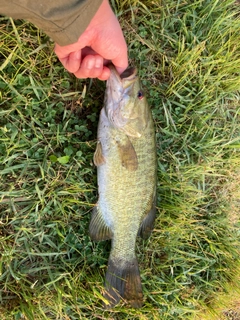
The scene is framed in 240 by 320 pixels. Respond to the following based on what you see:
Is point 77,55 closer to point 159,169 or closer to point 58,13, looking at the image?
point 58,13

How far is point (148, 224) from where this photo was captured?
2359mm

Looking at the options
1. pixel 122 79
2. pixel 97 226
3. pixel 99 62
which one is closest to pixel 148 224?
pixel 97 226

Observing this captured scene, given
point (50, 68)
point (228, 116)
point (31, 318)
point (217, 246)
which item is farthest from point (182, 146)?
point (31, 318)

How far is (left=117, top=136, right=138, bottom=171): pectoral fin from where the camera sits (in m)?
2.09

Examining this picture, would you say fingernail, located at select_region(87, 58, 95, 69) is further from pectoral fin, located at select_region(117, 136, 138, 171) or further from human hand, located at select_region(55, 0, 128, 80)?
pectoral fin, located at select_region(117, 136, 138, 171)

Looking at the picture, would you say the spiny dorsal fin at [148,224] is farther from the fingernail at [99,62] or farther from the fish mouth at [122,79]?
the fingernail at [99,62]

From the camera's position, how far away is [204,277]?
2.77 m

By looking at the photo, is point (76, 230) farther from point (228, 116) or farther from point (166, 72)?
point (228, 116)

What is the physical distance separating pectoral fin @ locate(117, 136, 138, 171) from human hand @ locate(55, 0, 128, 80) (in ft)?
1.37

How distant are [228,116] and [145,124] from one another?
0.97 meters

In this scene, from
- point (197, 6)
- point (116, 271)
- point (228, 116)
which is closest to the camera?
point (116, 271)

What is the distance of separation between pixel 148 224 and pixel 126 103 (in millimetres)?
886

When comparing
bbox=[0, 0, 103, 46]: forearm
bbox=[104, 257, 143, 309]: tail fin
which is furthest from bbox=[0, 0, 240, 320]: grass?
bbox=[0, 0, 103, 46]: forearm

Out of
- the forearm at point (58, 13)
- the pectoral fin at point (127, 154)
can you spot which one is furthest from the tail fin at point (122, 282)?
the forearm at point (58, 13)
